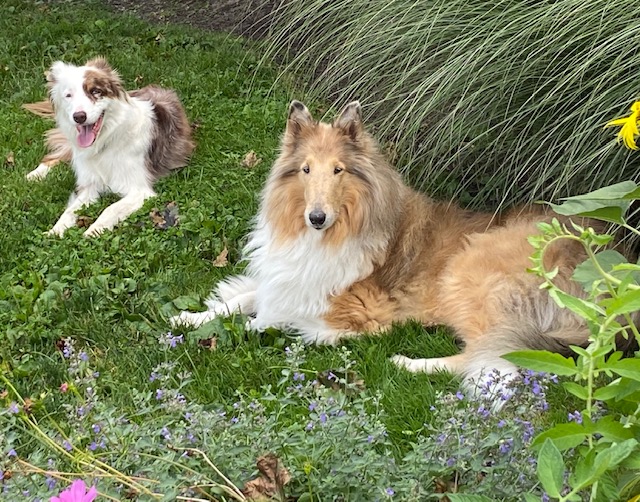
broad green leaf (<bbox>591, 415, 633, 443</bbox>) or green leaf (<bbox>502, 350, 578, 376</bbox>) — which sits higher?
green leaf (<bbox>502, 350, 578, 376</bbox>)

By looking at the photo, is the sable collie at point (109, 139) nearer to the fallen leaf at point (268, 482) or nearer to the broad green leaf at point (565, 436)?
the fallen leaf at point (268, 482)

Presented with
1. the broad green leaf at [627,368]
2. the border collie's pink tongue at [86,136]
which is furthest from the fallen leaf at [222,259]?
the broad green leaf at [627,368]

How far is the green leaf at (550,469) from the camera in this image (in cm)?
135

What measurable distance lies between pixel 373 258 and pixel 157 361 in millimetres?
1314

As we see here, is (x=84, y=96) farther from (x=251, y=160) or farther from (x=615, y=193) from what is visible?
(x=615, y=193)

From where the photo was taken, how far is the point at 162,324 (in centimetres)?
388

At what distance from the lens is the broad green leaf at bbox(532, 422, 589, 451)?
5.05 ft

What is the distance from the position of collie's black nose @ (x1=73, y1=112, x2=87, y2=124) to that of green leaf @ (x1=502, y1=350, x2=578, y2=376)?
456 centimetres

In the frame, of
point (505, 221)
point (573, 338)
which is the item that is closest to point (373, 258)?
point (505, 221)

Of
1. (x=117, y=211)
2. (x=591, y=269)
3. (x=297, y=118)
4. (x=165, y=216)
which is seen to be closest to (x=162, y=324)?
(x=297, y=118)

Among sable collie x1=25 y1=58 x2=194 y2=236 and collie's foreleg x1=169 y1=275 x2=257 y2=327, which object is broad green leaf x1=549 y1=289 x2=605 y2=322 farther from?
sable collie x1=25 y1=58 x2=194 y2=236

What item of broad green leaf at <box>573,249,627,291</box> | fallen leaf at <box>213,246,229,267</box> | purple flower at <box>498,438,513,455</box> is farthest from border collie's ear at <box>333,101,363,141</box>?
purple flower at <box>498,438,513,455</box>

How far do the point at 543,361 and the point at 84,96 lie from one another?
4.67 metres

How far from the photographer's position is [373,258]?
4.06 meters
